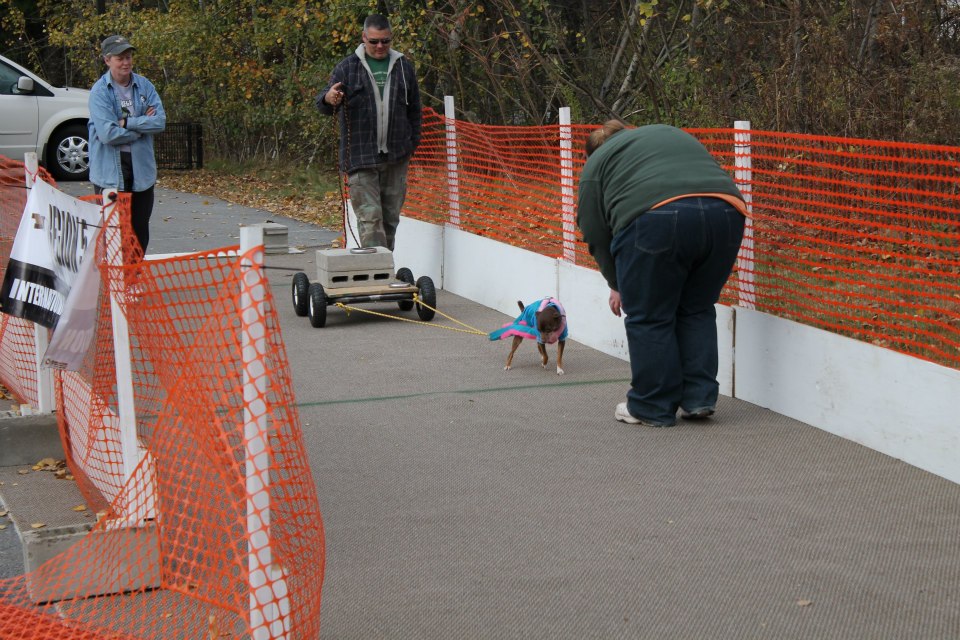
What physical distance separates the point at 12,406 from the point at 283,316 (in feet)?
9.67

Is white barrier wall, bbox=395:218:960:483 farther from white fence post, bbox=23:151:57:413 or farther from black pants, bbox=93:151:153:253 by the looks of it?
white fence post, bbox=23:151:57:413

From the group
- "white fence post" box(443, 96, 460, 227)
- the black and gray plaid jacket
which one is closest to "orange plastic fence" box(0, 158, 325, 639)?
the black and gray plaid jacket

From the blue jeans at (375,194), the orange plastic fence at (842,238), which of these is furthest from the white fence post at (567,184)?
the blue jeans at (375,194)

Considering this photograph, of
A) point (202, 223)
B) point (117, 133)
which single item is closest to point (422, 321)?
point (117, 133)

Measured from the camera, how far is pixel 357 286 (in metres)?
9.30

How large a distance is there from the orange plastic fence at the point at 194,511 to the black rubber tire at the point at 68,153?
560 inches

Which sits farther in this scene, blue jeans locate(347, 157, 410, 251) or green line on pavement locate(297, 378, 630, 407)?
blue jeans locate(347, 157, 410, 251)

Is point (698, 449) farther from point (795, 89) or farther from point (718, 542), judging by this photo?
point (795, 89)

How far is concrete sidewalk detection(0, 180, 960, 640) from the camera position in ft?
13.2

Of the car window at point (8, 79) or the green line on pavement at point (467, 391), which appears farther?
the car window at point (8, 79)

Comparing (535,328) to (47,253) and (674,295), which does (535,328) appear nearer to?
(674,295)

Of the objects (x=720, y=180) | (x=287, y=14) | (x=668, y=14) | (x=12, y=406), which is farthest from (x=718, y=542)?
(x=287, y=14)

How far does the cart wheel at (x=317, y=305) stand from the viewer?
9031 mm

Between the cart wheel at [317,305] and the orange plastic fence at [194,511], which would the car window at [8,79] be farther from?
the orange plastic fence at [194,511]
